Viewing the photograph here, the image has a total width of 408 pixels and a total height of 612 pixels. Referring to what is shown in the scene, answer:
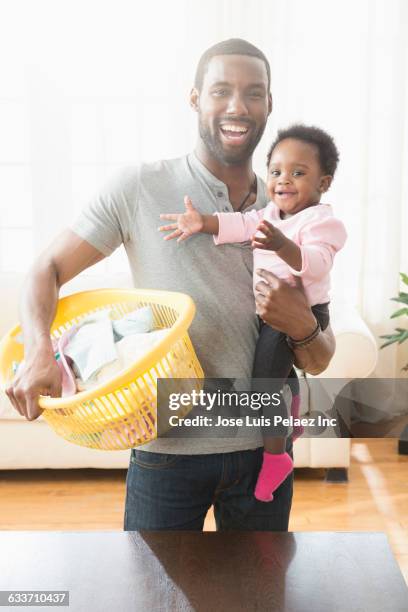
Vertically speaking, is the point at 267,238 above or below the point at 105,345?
above

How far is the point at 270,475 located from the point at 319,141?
64cm

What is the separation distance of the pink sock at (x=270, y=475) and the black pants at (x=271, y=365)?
0.19ft

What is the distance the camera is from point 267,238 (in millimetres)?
1182

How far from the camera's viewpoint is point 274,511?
4.19ft

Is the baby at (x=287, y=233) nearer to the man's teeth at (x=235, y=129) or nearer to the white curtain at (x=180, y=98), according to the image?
the man's teeth at (x=235, y=129)

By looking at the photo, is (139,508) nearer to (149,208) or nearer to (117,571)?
(117,571)

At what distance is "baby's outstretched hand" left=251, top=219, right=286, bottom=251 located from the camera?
1172 mm

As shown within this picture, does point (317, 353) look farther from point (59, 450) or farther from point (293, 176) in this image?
point (59, 450)

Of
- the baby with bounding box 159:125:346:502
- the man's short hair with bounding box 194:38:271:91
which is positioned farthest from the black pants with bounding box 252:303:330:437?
the man's short hair with bounding box 194:38:271:91

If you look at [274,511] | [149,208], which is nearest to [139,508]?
[274,511]

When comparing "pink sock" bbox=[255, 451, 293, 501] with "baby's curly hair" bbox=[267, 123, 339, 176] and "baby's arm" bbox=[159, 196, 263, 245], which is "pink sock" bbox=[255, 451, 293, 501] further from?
"baby's curly hair" bbox=[267, 123, 339, 176]

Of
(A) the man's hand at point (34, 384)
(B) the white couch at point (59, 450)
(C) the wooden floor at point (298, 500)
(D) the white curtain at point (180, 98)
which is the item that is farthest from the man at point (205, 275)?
(D) the white curtain at point (180, 98)

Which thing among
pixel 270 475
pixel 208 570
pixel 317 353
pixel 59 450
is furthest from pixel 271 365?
pixel 59 450

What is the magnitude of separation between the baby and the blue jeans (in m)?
0.03
